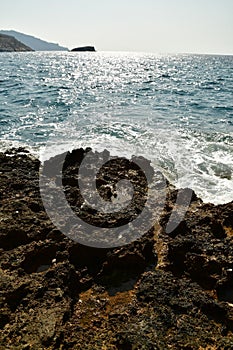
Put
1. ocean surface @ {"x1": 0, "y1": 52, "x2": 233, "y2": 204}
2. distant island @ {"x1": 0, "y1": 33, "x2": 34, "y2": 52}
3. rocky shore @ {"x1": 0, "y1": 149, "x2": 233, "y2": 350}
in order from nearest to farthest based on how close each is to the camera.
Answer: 1. rocky shore @ {"x1": 0, "y1": 149, "x2": 233, "y2": 350}
2. ocean surface @ {"x1": 0, "y1": 52, "x2": 233, "y2": 204}
3. distant island @ {"x1": 0, "y1": 33, "x2": 34, "y2": 52}

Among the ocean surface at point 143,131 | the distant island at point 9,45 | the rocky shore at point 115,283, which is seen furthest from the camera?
the distant island at point 9,45

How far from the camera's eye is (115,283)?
15.0 feet

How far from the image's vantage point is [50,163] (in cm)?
791

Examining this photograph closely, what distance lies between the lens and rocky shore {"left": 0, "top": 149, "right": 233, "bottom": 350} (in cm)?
363

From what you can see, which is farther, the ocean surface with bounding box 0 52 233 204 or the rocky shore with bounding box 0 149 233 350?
the ocean surface with bounding box 0 52 233 204

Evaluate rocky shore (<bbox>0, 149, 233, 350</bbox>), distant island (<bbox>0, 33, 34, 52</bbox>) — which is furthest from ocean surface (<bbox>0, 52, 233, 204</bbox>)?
distant island (<bbox>0, 33, 34, 52</bbox>)

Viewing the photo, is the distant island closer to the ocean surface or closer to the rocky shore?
the ocean surface

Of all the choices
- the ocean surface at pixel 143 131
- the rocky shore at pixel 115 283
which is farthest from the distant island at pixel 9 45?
the rocky shore at pixel 115 283

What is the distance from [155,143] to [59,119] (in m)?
7.10

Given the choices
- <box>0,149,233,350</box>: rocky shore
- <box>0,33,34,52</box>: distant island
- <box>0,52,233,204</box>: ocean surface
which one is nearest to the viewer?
<box>0,149,233,350</box>: rocky shore

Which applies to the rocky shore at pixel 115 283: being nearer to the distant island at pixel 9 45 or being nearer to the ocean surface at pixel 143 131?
the ocean surface at pixel 143 131

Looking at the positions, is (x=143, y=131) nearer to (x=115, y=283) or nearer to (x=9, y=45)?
(x=115, y=283)

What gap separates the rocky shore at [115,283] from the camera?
3635mm

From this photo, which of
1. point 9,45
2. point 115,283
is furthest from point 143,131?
point 9,45
